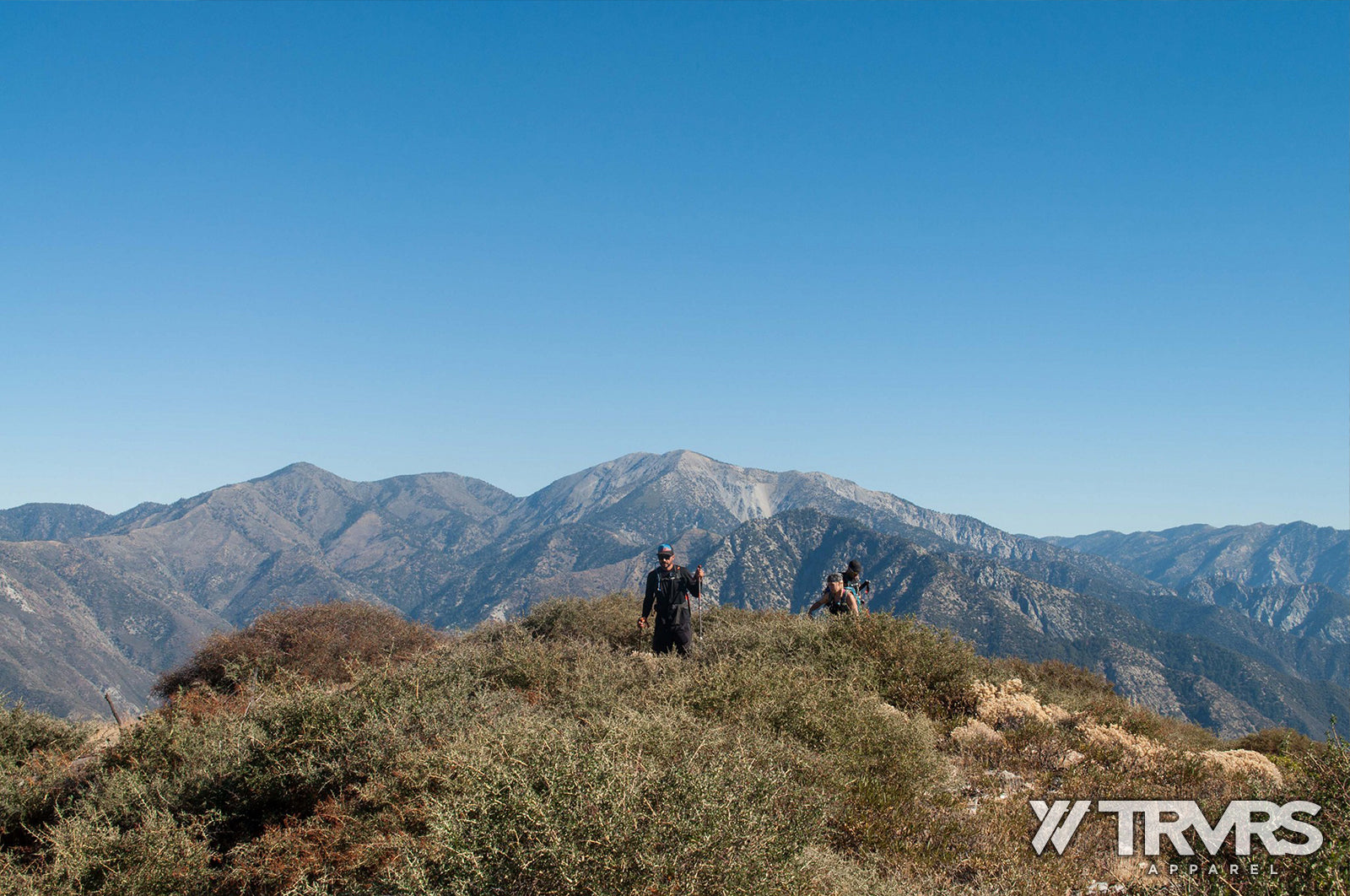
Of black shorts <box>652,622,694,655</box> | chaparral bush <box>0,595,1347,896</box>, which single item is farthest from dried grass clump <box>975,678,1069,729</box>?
black shorts <box>652,622,694,655</box>

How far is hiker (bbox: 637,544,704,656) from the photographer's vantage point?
10.7 m

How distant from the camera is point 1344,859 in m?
3.76

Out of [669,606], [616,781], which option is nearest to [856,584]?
[669,606]

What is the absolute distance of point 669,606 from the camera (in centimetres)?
1070

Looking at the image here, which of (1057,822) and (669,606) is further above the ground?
(669,606)

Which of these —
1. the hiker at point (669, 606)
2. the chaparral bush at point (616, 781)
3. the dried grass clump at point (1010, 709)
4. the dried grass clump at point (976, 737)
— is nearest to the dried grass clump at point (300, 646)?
the chaparral bush at point (616, 781)

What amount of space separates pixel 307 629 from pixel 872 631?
10.4 m

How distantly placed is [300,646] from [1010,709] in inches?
465

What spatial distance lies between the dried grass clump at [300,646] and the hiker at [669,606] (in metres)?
4.13

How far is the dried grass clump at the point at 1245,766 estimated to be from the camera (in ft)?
24.0

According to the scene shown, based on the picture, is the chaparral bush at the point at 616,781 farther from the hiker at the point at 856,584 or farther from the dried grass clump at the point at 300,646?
the hiker at the point at 856,584

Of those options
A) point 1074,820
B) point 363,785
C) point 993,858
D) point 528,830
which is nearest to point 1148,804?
point 1074,820

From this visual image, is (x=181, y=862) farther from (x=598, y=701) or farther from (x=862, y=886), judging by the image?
(x=862, y=886)

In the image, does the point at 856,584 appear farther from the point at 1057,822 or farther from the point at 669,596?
the point at 1057,822
